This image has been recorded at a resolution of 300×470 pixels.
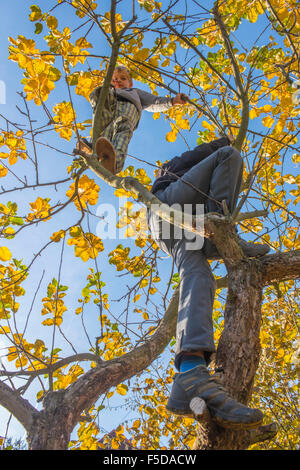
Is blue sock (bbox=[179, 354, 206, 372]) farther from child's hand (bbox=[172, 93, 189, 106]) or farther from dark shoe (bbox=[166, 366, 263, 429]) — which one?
child's hand (bbox=[172, 93, 189, 106])

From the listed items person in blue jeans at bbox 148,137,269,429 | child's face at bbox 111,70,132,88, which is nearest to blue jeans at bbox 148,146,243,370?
person in blue jeans at bbox 148,137,269,429

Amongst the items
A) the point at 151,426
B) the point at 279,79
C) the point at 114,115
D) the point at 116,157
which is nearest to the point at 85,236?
the point at 116,157

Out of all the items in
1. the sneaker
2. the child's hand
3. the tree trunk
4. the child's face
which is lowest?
the tree trunk

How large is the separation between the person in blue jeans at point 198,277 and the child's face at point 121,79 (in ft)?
5.23

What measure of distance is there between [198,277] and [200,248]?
0.22 metres

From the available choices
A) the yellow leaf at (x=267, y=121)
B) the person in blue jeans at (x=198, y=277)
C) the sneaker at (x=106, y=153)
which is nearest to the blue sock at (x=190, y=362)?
the person in blue jeans at (x=198, y=277)

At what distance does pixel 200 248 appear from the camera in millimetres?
1841

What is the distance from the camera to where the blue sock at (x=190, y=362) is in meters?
1.45

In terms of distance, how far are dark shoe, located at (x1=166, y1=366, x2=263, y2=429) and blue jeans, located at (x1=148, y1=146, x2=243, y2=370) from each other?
3.9 inches

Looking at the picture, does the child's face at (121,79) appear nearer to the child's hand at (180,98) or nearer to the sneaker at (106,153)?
the child's hand at (180,98)

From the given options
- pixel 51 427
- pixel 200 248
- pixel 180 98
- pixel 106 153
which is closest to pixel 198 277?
pixel 200 248

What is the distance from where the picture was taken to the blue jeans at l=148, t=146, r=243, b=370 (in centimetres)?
149

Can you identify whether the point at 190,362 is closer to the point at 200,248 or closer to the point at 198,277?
the point at 198,277
